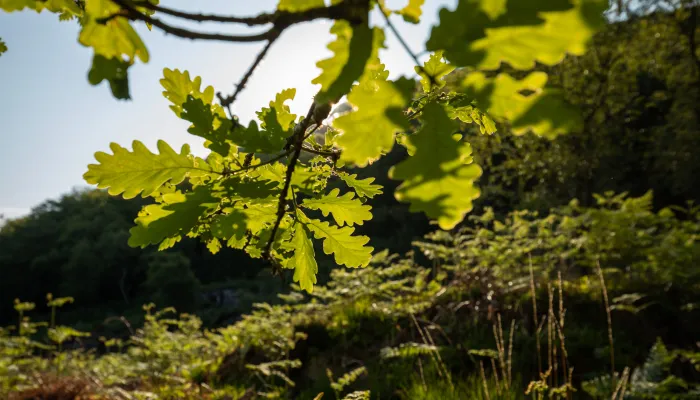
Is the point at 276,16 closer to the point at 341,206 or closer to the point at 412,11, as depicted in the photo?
the point at 412,11

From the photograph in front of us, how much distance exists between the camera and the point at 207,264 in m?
27.0

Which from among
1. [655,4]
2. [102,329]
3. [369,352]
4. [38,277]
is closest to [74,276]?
[38,277]

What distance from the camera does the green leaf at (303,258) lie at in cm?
87

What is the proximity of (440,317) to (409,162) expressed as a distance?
185 inches

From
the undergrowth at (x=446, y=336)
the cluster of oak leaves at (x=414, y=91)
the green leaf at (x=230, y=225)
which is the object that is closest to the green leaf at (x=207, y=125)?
the cluster of oak leaves at (x=414, y=91)

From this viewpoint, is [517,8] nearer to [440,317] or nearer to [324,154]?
[324,154]

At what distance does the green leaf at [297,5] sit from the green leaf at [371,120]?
0.33 ft

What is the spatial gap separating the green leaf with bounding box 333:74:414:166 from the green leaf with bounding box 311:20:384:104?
0.06ft

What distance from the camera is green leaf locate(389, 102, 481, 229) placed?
47cm

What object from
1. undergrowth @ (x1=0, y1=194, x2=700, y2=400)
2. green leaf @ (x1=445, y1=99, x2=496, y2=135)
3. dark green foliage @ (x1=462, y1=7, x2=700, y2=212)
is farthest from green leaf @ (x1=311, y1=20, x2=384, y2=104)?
dark green foliage @ (x1=462, y1=7, x2=700, y2=212)

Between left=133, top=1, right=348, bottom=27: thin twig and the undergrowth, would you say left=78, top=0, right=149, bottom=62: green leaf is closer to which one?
left=133, top=1, right=348, bottom=27: thin twig

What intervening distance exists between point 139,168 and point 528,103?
62 cm

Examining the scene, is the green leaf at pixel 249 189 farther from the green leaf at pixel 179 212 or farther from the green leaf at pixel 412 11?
the green leaf at pixel 412 11

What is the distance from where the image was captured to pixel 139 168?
2.45 feet
